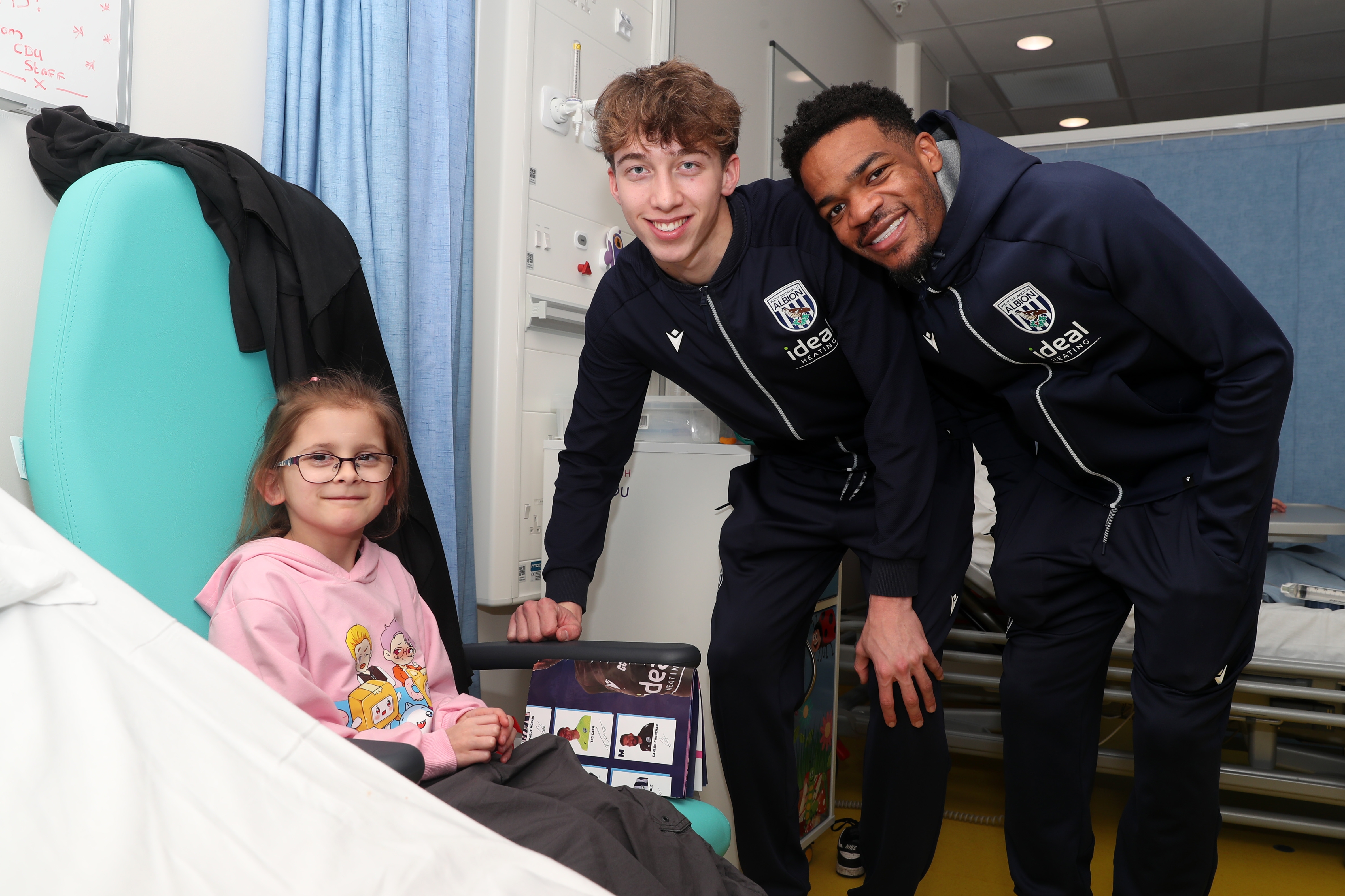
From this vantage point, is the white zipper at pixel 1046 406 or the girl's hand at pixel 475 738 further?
the white zipper at pixel 1046 406

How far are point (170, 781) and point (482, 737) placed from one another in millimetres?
413

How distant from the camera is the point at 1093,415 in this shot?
1.40 m

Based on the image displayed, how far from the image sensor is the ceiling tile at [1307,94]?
16.2 feet

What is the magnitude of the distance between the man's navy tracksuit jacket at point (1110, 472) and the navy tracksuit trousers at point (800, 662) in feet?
0.40

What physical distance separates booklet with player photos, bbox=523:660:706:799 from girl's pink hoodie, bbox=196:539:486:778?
5.1 inches

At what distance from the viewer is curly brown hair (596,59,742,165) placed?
1410 mm

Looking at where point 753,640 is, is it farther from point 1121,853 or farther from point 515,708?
point 515,708

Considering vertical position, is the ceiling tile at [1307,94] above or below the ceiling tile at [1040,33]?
above

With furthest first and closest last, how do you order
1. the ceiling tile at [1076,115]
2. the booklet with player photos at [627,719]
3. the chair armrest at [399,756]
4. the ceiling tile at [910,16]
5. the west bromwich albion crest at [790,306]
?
the ceiling tile at [1076,115], the ceiling tile at [910,16], the west bromwich albion crest at [790,306], the booklet with player photos at [627,719], the chair armrest at [399,756]

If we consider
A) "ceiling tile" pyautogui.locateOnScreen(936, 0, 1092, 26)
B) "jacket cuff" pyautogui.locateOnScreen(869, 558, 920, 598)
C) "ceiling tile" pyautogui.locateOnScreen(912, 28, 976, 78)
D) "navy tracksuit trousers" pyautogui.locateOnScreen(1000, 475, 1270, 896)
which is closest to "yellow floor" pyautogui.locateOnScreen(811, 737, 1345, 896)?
"navy tracksuit trousers" pyautogui.locateOnScreen(1000, 475, 1270, 896)

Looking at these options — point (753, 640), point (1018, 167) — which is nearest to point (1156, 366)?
point (1018, 167)

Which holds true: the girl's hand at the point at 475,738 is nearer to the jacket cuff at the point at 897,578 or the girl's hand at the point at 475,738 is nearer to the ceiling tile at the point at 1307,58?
the jacket cuff at the point at 897,578

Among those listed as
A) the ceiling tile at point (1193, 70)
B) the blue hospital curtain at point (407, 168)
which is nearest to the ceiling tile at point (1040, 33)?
the ceiling tile at point (1193, 70)

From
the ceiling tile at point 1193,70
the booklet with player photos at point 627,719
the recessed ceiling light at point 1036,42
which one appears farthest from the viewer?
the ceiling tile at point 1193,70
